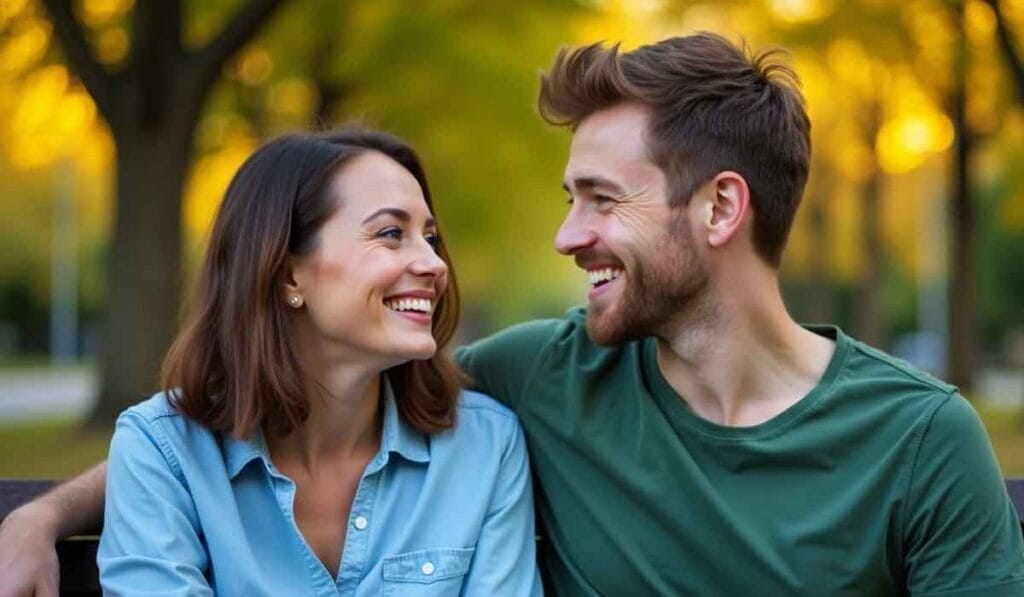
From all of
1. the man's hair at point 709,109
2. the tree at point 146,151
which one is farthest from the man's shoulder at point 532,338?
the tree at point 146,151

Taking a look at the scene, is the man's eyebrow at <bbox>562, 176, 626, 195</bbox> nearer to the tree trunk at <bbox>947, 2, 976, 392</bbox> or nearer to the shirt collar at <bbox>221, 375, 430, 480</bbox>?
the shirt collar at <bbox>221, 375, 430, 480</bbox>

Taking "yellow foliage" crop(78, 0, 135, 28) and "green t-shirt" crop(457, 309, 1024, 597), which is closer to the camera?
"green t-shirt" crop(457, 309, 1024, 597)

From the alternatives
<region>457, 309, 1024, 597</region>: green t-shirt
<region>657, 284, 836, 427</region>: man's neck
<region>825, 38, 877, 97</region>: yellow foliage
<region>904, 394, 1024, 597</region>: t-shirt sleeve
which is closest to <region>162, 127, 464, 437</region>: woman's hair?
<region>457, 309, 1024, 597</region>: green t-shirt

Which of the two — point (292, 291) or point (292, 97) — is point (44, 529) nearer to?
point (292, 291)

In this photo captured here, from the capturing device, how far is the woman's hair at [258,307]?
3.26m

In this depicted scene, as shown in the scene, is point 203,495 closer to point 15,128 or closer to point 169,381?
point 169,381

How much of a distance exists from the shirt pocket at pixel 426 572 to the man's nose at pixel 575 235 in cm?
77

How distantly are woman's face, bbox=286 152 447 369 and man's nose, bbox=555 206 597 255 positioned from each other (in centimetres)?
30

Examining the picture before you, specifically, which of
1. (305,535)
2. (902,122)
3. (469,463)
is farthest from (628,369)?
(902,122)

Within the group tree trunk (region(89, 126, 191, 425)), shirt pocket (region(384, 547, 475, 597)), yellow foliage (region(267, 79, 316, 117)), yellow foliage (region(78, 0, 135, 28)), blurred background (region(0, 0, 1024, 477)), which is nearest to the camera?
shirt pocket (region(384, 547, 475, 597))

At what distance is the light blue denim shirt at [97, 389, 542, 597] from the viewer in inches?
119

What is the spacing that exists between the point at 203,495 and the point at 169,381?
332 mm

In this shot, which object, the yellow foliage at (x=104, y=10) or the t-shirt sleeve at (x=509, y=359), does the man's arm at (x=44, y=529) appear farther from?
the yellow foliage at (x=104, y=10)

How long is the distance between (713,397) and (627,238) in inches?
17.1
